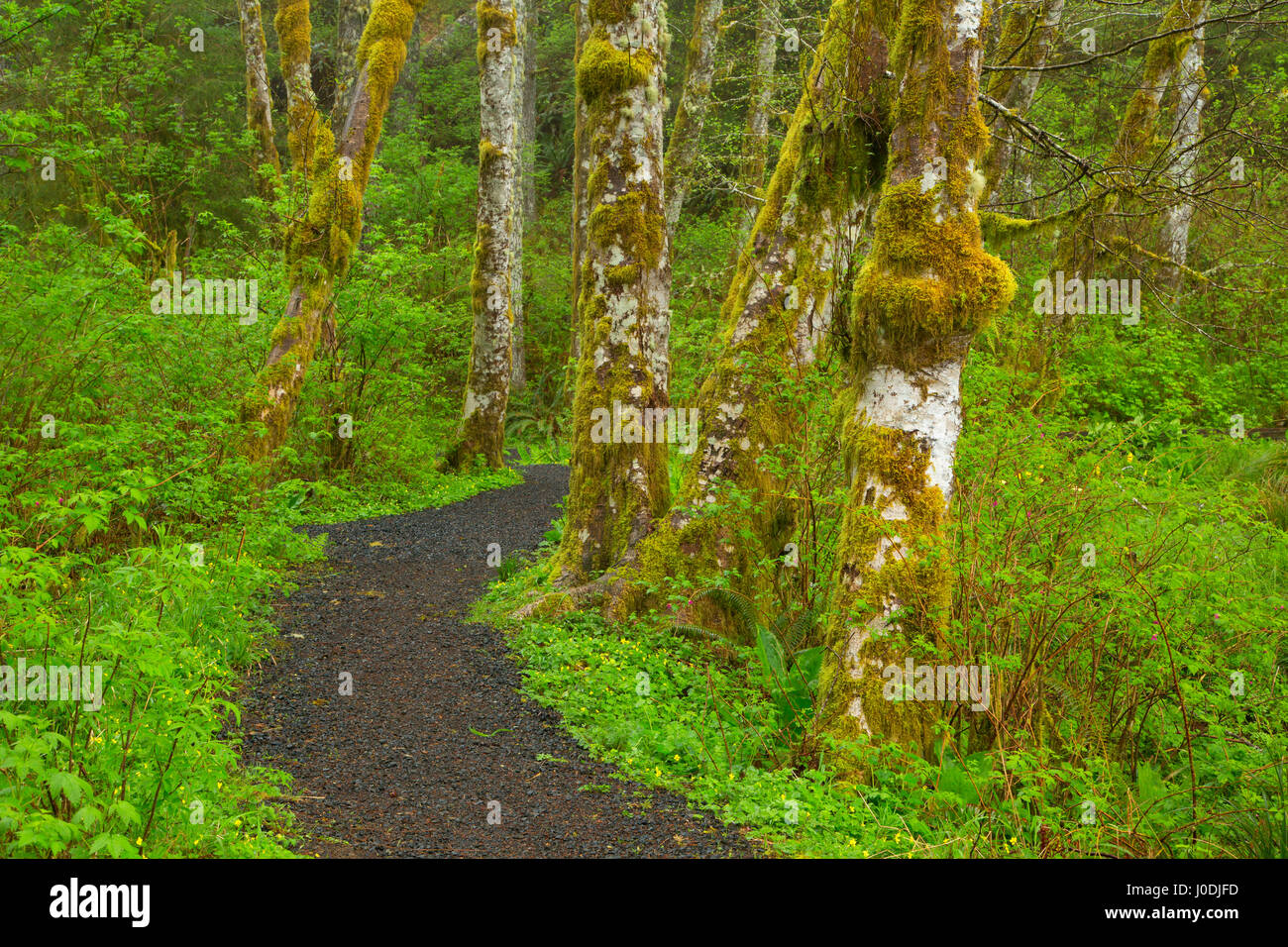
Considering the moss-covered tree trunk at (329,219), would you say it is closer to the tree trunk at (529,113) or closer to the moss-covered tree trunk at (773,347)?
the moss-covered tree trunk at (773,347)

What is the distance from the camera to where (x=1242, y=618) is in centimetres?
488

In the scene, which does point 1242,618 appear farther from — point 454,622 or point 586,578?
point 454,622

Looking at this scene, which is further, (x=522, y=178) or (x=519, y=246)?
(x=522, y=178)

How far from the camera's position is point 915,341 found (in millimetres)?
4965

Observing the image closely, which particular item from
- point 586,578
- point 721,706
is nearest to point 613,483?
point 586,578

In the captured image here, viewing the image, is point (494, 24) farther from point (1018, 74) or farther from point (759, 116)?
point (1018, 74)

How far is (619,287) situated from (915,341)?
3.30 metres

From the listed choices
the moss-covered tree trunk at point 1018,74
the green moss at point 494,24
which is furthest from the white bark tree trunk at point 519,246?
the moss-covered tree trunk at point 1018,74

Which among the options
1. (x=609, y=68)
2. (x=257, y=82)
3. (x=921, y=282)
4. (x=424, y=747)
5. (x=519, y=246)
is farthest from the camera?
(x=519, y=246)

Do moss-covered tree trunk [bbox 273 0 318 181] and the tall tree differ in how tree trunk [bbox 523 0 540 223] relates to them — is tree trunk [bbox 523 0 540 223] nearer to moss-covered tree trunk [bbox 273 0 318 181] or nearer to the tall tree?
moss-covered tree trunk [bbox 273 0 318 181]

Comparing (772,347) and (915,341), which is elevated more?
(772,347)

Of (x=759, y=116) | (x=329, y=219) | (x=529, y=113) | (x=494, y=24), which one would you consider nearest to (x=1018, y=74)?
(x=759, y=116)

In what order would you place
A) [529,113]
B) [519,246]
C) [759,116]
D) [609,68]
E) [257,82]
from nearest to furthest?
[609,68] → [759,116] → [257,82] → [519,246] → [529,113]

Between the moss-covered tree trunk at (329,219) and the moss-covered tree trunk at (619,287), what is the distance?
452 centimetres
